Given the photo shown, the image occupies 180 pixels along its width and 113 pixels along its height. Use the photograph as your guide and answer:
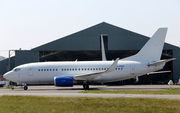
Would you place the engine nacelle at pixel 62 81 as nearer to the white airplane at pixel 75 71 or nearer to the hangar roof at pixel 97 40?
the white airplane at pixel 75 71

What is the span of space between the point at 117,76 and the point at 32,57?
16.9 meters

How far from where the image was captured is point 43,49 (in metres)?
37.1

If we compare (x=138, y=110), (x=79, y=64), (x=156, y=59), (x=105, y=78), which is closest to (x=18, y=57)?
(x=79, y=64)

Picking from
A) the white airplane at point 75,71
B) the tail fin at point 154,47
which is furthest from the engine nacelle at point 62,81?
the tail fin at point 154,47

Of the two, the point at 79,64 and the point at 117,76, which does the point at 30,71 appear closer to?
the point at 79,64

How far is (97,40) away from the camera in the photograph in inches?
1460

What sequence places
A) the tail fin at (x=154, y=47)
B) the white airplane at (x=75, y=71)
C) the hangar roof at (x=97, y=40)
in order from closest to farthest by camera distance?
1. the white airplane at (x=75, y=71)
2. the tail fin at (x=154, y=47)
3. the hangar roof at (x=97, y=40)

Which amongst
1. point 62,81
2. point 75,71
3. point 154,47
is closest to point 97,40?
point 154,47

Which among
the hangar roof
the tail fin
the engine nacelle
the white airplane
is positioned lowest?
the engine nacelle

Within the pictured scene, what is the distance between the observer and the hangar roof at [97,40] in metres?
37.0

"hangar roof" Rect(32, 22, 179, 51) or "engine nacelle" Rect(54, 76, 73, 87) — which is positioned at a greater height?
→ "hangar roof" Rect(32, 22, 179, 51)

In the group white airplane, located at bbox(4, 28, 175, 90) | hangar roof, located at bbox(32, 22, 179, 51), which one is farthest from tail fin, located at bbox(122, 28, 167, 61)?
hangar roof, located at bbox(32, 22, 179, 51)

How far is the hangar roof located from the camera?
3697 centimetres

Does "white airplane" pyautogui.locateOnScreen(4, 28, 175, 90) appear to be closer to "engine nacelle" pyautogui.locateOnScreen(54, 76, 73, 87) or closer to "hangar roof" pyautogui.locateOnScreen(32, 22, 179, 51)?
"engine nacelle" pyautogui.locateOnScreen(54, 76, 73, 87)
